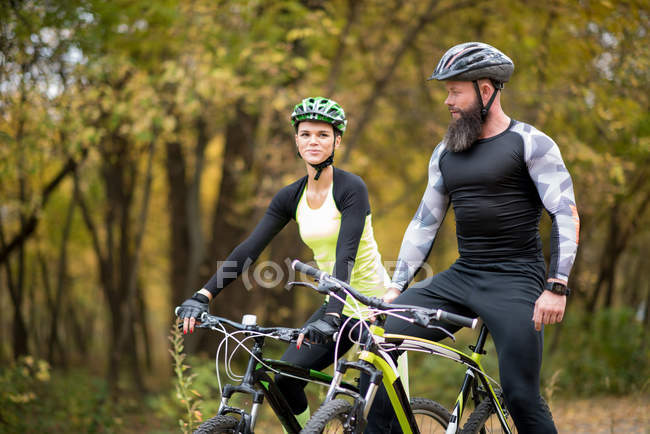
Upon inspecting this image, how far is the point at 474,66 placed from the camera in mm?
3154

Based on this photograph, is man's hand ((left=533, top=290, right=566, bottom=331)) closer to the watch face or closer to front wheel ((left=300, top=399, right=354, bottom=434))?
the watch face

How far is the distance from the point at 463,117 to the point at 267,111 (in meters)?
6.55

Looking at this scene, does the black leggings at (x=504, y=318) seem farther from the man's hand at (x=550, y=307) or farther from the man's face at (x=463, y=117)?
the man's face at (x=463, y=117)

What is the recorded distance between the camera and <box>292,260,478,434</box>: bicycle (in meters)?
2.66

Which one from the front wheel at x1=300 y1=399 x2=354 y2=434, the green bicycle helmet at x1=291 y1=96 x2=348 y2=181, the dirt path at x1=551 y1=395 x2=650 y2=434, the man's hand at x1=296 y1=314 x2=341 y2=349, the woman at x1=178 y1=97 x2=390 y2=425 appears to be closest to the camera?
the front wheel at x1=300 y1=399 x2=354 y2=434

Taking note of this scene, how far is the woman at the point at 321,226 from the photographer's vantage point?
328 cm

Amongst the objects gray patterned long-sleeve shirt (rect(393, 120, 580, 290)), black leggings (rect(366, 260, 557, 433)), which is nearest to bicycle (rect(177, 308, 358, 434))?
black leggings (rect(366, 260, 557, 433))

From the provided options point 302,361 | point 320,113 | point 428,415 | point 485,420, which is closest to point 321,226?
point 320,113

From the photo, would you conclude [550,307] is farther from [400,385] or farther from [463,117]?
[463,117]

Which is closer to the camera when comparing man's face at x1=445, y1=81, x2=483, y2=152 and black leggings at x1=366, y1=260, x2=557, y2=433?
black leggings at x1=366, y1=260, x2=557, y2=433

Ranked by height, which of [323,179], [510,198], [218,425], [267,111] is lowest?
[218,425]

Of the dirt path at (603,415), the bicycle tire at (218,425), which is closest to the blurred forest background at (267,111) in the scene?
the dirt path at (603,415)

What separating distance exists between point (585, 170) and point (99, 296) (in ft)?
64.0

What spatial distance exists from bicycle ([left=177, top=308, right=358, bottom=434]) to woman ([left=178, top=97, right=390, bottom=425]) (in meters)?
0.15
